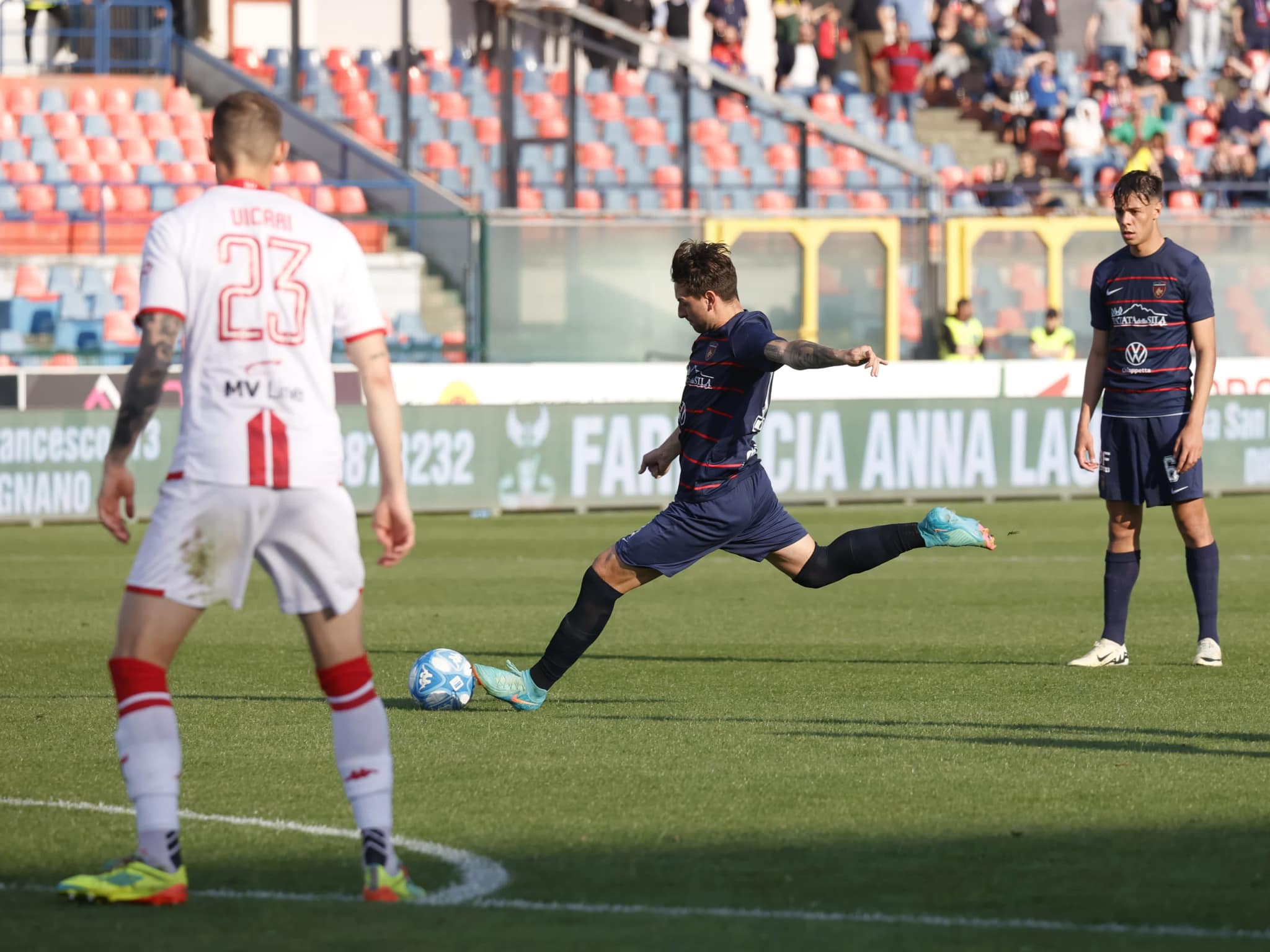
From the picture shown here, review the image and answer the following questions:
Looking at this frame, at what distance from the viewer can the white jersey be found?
4699 millimetres

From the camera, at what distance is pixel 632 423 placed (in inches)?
773

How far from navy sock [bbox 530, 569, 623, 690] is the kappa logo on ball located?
2.71m

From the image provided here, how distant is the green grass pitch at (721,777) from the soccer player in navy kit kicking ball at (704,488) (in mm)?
359

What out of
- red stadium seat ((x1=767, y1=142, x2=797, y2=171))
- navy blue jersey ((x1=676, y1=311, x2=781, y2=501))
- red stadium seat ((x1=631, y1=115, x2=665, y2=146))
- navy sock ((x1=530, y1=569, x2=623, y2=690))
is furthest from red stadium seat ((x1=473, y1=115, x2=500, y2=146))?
navy sock ((x1=530, y1=569, x2=623, y2=690))

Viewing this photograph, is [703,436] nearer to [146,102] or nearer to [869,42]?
[146,102]

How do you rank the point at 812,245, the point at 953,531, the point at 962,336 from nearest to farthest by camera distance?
1. the point at 953,531
2. the point at 962,336
3. the point at 812,245

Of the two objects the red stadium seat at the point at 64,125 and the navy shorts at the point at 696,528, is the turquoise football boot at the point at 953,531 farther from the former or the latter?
the red stadium seat at the point at 64,125

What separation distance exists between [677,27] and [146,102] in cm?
736

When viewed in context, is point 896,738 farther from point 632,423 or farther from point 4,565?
point 632,423

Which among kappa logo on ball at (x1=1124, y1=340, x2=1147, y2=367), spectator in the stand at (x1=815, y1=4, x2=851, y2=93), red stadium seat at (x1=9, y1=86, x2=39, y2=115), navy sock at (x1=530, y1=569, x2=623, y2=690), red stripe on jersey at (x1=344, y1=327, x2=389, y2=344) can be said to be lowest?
navy sock at (x1=530, y1=569, x2=623, y2=690)

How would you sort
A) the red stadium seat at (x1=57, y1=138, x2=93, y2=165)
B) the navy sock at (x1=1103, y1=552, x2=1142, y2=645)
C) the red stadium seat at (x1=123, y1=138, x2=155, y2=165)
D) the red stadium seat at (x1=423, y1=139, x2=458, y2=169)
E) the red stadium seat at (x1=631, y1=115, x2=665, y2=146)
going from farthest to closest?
the red stadium seat at (x1=631, y1=115, x2=665, y2=146), the red stadium seat at (x1=423, y1=139, x2=458, y2=169), the red stadium seat at (x1=123, y1=138, x2=155, y2=165), the red stadium seat at (x1=57, y1=138, x2=93, y2=165), the navy sock at (x1=1103, y1=552, x2=1142, y2=645)

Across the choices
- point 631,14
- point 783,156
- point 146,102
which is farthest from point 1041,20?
point 146,102

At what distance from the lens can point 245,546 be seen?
4742 mm

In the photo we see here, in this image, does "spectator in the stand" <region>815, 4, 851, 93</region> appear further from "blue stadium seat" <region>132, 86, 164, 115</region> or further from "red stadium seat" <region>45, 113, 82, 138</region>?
"red stadium seat" <region>45, 113, 82, 138</region>
